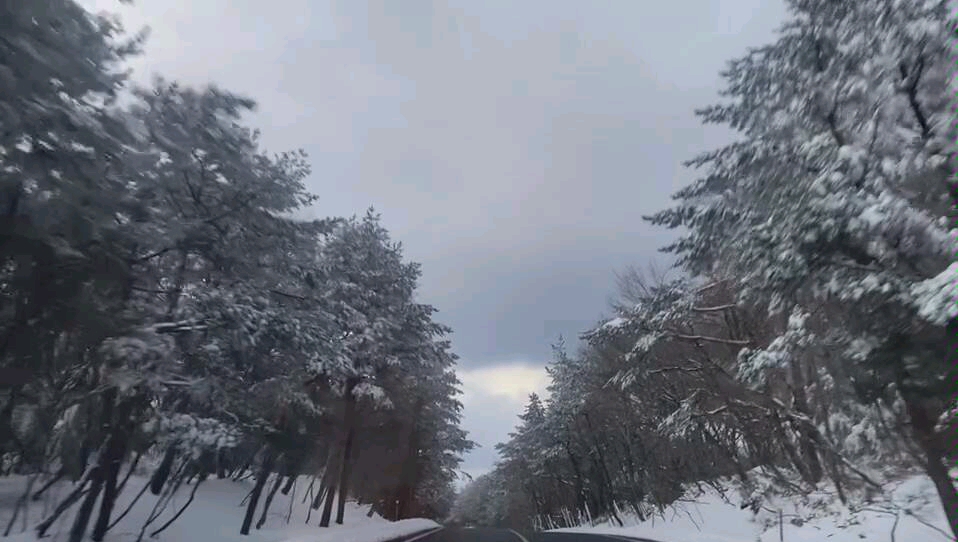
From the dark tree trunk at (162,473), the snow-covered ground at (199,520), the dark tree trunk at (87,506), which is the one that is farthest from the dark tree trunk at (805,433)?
the dark tree trunk at (162,473)

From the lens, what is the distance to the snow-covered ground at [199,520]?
10938mm

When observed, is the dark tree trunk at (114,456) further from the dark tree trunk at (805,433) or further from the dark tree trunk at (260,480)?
the dark tree trunk at (805,433)

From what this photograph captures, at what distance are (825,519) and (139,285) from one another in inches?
715

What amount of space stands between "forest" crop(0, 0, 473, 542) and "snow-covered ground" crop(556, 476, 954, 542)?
12759mm

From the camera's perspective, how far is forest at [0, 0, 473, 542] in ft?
23.5

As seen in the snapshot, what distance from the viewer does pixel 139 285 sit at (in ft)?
33.0

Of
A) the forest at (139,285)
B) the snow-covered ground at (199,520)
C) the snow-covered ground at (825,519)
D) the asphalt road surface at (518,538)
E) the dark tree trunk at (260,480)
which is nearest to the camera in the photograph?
the forest at (139,285)

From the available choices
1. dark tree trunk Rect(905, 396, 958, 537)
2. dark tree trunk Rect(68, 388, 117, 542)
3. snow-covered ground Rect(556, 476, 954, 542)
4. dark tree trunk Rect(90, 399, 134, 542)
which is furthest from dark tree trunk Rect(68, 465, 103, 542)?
snow-covered ground Rect(556, 476, 954, 542)

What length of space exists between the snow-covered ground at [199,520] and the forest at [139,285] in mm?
353

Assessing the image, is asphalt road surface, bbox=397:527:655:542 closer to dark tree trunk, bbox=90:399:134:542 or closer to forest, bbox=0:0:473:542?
forest, bbox=0:0:473:542

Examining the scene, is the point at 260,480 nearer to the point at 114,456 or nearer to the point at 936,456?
the point at 114,456

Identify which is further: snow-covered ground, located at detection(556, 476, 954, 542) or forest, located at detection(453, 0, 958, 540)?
snow-covered ground, located at detection(556, 476, 954, 542)

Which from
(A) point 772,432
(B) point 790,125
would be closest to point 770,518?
(A) point 772,432

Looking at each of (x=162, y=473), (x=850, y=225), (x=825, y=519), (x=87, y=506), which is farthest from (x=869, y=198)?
(x=162, y=473)
